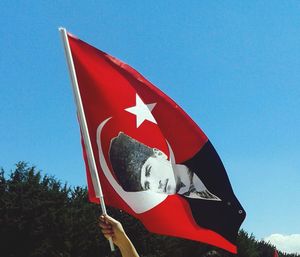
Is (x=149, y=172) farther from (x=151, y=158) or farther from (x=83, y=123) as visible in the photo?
(x=83, y=123)

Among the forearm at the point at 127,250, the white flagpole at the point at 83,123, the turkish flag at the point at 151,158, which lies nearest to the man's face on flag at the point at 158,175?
the turkish flag at the point at 151,158

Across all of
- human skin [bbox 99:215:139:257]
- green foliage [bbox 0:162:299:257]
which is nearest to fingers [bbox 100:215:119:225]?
human skin [bbox 99:215:139:257]

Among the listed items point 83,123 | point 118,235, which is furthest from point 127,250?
point 83,123

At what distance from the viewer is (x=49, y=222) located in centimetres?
3797

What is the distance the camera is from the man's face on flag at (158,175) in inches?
280

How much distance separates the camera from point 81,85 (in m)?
7.20

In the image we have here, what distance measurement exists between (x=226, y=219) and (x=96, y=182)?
175cm

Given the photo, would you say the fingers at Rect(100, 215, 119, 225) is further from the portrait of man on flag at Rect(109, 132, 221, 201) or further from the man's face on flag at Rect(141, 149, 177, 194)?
the man's face on flag at Rect(141, 149, 177, 194)

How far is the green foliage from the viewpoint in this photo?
3644cm

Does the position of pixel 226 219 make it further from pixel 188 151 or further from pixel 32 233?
pixel 32 233

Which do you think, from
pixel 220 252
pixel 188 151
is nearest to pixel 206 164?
pixel 188 151

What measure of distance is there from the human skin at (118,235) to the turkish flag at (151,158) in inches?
49.6

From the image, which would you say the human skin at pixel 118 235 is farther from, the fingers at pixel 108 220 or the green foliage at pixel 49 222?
the green foliage at pixel 49 222

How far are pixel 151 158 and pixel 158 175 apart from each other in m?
0.23
